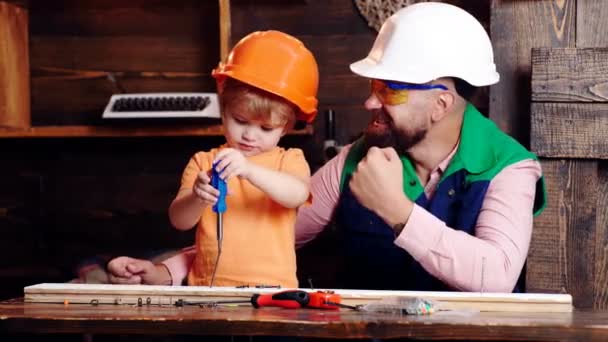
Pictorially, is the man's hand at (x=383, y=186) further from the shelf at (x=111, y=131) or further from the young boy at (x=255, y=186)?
the shelf at (x=111, y=131)

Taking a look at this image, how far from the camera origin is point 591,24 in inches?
113

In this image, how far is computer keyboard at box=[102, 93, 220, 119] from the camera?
3393 mm

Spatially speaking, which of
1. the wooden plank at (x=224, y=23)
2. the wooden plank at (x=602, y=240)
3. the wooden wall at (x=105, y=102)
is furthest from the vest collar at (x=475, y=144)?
the wooden plank at (x=224, y=23)

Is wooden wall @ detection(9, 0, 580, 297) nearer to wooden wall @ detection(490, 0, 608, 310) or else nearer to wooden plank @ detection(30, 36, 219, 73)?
wooden plank @ detection(30, 36, 219, 73)

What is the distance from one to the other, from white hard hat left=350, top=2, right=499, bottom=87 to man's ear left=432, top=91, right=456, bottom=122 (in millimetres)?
68

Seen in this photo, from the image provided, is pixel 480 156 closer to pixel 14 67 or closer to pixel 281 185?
pixel 281 185

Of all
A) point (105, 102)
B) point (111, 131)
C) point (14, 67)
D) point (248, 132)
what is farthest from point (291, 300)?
point (14, 67)

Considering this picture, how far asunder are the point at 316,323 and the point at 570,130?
4.73 ft

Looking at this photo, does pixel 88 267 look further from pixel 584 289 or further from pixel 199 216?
pixel 584 289

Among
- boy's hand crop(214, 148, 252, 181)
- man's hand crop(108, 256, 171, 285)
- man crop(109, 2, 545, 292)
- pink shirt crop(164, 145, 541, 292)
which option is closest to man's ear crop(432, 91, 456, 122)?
man crop(109, 2, 545, 292)

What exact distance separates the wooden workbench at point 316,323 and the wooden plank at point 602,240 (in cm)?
112

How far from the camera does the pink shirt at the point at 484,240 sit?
2262mm

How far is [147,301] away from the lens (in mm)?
1934

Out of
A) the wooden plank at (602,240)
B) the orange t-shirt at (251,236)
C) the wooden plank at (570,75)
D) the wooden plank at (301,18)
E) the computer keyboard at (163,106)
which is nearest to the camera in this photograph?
the orange t-shirt at (251,236)
